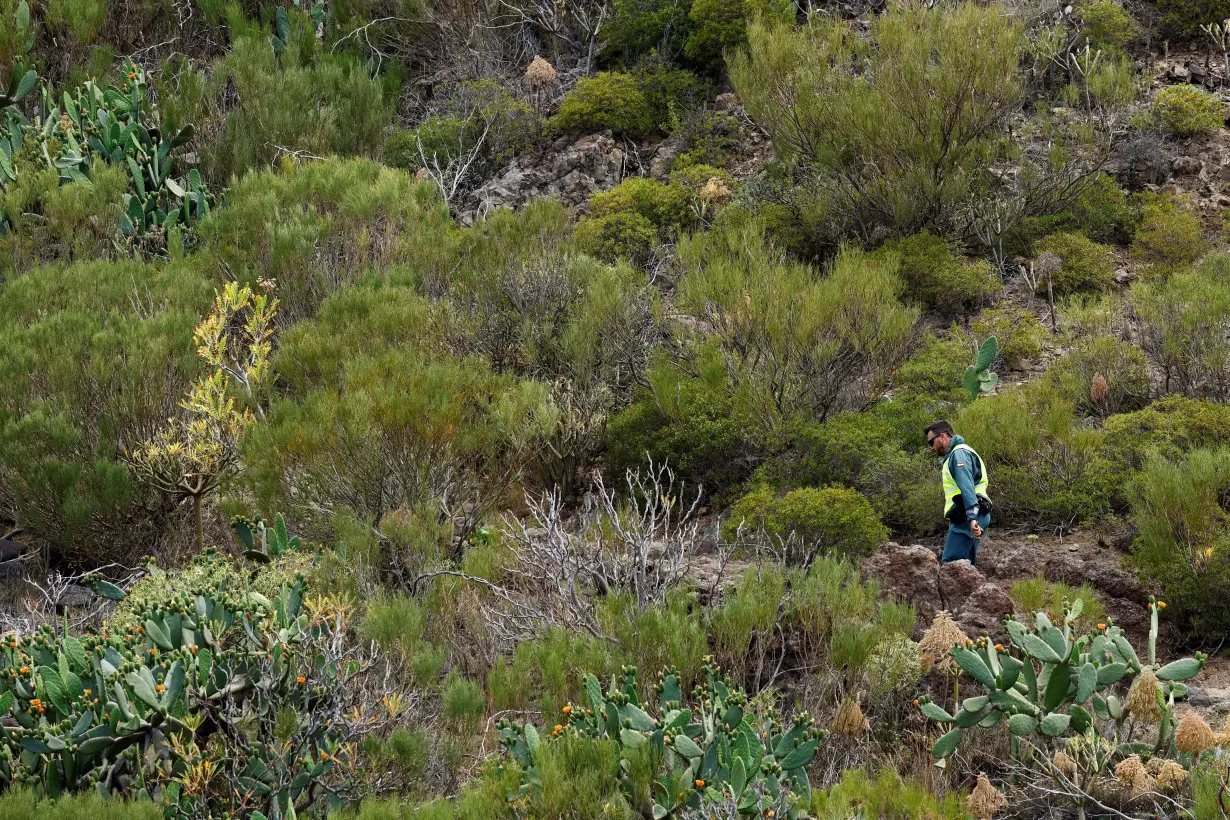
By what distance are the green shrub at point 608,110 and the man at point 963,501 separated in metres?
9.03

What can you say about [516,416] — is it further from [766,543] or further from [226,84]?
[226,84]

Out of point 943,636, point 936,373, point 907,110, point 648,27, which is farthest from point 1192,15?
point 943,636

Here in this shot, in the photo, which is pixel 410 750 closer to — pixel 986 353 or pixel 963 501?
pixel 963 501

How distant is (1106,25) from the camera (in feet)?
47.2

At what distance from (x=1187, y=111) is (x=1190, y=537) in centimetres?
764

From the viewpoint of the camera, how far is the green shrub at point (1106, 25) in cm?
1439

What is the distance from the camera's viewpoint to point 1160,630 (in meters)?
7.66

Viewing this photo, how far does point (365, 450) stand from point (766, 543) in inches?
117

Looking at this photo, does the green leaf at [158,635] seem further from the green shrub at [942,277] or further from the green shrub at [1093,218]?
the green shrub at [1093,218]

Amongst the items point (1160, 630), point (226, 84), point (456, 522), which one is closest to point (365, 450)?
point (456, 522)

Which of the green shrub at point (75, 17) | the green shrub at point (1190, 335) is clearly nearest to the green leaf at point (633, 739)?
the green shrub at point (1190, 335)

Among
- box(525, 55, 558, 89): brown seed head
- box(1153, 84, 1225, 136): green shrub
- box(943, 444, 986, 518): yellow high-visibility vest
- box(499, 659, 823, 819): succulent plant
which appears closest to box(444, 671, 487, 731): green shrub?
box(499, 659, 823, 819): succulent plant

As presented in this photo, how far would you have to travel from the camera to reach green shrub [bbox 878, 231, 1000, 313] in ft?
38.7

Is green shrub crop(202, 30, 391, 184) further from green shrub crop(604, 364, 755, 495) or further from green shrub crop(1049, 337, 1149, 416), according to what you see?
green shrub crop(1049, 337, 1149, 416)
